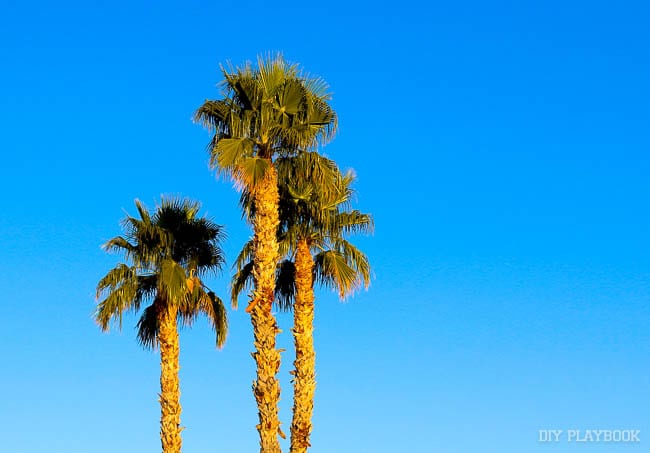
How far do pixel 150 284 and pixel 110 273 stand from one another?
4.31 feet

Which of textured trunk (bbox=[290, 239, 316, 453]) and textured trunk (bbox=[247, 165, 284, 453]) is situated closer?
textured trunk (bbox=[247, 165, 284, 453])

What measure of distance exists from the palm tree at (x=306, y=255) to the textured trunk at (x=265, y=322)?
2.22 m

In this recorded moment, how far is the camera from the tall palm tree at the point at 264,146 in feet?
114

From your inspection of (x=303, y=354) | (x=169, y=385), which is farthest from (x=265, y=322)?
(x=169, y=385)

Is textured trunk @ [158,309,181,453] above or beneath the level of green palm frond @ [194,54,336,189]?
beneath

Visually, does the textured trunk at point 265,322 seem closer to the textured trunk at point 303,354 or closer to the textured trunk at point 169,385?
the textured trunk at point 303,354

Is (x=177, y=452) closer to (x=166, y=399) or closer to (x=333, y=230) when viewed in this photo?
(x=166, y=399)

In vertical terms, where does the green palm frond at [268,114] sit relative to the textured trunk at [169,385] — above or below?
above

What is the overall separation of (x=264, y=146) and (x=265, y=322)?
5.48 meters

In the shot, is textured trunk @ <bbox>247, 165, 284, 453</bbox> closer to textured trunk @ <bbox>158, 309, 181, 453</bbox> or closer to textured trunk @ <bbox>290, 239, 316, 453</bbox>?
textured trunk @ <bbox>290, 239, 316, 453</bbox>

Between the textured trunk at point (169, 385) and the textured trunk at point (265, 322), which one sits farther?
the textured trunk at point (169, 385)

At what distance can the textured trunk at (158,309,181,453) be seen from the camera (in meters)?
38.0

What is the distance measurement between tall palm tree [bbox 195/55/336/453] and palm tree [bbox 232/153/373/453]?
3.87 feet

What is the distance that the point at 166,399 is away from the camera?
126 ft
